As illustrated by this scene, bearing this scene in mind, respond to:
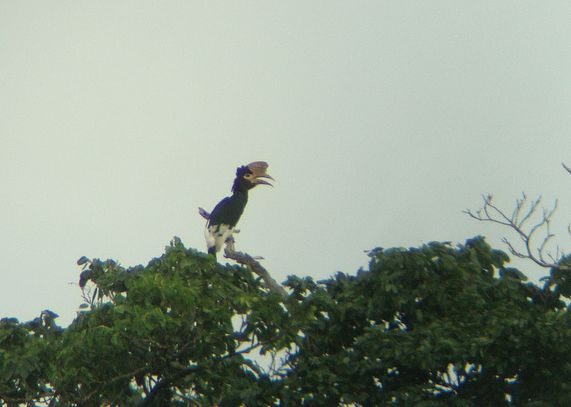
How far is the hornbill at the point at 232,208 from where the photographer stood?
16.3 metres

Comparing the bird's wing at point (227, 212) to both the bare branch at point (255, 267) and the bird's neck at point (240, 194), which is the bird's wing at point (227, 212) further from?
the bare branch at point (255, 267)

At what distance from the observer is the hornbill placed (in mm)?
16266

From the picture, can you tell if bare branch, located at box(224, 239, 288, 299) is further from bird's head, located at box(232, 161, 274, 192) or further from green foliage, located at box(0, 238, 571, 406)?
bird's head, located at box(232, 161, 274, 192)

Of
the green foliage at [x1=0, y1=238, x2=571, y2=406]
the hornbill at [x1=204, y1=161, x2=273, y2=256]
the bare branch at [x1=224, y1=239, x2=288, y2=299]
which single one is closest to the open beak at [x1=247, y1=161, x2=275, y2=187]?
the hornbill at [x1=204, y1=161, x2=273, y2=256]

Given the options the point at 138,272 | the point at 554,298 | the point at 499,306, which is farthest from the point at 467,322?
the point at 138,272

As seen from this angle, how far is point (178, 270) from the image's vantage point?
11094mm

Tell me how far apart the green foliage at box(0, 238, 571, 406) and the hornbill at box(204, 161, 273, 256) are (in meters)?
4.49

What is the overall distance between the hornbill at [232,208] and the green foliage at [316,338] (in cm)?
449

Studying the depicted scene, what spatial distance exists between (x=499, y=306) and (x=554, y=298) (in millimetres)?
751

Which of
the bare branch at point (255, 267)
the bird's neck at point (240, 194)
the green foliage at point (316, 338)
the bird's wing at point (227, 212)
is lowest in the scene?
the green foliage at point (316, 338)

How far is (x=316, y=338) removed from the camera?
11.5 m

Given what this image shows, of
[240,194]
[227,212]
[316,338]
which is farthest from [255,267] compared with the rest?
[240,194]

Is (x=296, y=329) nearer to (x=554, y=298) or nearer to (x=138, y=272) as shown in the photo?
(x=138, y=272)

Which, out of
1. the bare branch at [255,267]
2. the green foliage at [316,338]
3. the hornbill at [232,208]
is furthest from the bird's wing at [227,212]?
the green foliage at [316,338]
